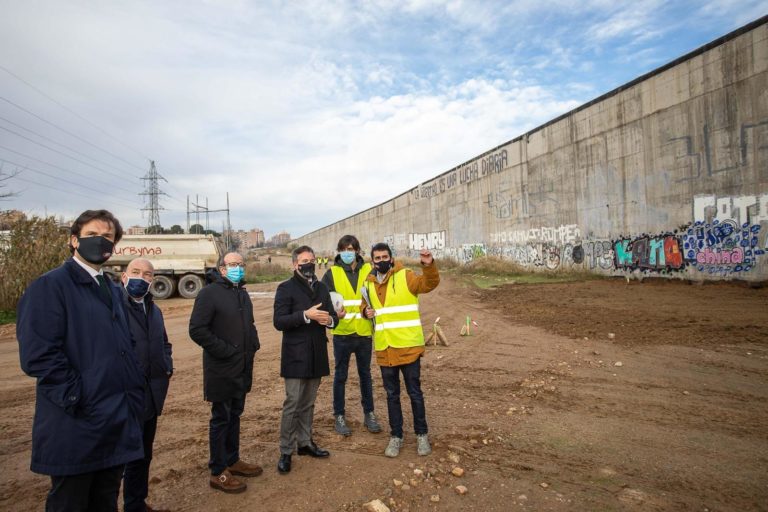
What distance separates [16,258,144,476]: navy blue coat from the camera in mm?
2141

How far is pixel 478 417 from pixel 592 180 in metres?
16.0

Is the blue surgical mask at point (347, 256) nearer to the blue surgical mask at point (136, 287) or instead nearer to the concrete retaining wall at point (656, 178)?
the blue surgical mask at point (136, 287)

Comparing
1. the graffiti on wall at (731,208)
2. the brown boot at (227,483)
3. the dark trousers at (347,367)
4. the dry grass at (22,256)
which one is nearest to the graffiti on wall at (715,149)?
the graffiti on wall at (731,208)

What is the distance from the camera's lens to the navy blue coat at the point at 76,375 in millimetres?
2141

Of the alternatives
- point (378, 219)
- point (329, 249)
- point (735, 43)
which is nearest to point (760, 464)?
point (735, 43)

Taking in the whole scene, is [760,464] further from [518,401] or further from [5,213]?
[5,213]

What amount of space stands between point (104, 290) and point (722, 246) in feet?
49.4

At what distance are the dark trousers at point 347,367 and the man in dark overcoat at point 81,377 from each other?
2.40 m

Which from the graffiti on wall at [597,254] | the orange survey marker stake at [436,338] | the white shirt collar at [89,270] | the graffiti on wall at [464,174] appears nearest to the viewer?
the white shirt collar at [89,270]

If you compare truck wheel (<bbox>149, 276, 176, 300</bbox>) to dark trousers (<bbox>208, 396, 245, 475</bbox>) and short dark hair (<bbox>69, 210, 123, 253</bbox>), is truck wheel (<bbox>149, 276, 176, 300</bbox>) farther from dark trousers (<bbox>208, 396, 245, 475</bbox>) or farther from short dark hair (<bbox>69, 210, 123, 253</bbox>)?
short dark hair (<bbox>69, 210, 123, 253</bbox>)

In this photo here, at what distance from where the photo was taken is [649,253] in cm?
1536

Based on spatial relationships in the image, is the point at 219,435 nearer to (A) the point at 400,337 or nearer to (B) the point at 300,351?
(B) the point at 300,351

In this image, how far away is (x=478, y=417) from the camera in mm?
4957

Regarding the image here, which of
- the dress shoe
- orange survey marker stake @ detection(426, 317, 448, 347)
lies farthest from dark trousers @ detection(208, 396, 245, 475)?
orange survey marker stake @ detection(426, 317, 448, 347)
